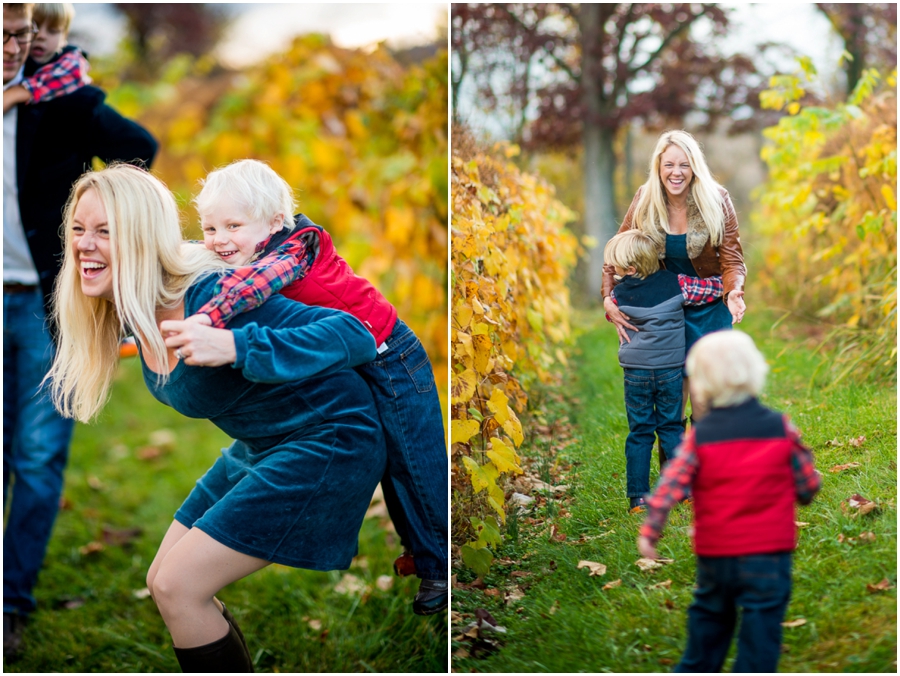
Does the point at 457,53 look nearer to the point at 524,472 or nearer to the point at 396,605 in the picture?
the point at 524,472

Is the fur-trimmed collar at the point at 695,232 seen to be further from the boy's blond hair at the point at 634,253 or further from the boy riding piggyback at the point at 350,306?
the boy riding piggyback at the point at 350,306

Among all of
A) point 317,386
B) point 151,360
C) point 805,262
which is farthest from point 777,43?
point 151,360

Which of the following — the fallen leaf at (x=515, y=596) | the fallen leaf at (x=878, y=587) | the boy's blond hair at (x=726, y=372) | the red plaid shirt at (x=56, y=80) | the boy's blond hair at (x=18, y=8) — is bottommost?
the fallen leaf at (x=515, y=596)

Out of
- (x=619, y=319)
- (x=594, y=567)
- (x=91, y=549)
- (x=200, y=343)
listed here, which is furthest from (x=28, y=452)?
(x=619, y=319)

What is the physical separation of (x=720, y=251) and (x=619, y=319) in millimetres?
322

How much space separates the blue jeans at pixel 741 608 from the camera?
180cm

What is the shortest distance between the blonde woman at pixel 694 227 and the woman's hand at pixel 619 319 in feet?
0.57

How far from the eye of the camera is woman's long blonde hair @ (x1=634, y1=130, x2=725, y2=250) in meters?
2.16

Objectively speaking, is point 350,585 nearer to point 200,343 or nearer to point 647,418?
point 647,418

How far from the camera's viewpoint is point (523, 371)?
2582mm

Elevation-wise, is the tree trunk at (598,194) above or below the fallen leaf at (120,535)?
above

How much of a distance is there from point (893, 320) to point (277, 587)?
104 inches

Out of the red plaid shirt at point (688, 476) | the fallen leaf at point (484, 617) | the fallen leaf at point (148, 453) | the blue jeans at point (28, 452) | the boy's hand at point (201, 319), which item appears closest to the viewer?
the red plaid shirt at point (688, 476)

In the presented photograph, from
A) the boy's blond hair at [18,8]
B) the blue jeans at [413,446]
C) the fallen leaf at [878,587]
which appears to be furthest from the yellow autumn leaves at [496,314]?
the boy's blond hair at [18,8]
